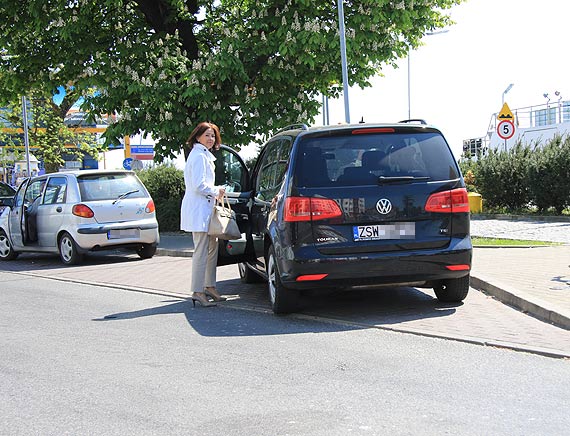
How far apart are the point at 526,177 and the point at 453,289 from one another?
1475 centimetres

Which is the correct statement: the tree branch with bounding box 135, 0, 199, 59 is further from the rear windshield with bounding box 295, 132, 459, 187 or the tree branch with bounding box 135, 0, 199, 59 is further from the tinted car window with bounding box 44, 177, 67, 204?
the rear windshield with bounding box 295, 132, 459, 187

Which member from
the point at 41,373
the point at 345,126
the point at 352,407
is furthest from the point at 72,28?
the point at 352,407

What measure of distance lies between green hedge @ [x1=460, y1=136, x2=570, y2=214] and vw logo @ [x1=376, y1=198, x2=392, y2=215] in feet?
48.3

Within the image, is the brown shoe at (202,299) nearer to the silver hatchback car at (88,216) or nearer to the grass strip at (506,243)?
the silver hatchback car at (88,216)

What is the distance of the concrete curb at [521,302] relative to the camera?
268 inches

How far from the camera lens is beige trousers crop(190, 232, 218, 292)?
28.4 ft

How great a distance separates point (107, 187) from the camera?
14586 millimetres

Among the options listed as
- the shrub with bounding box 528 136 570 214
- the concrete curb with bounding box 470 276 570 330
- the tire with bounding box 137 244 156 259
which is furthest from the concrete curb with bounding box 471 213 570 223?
the concrete curb with bounding box 470 276 570 330

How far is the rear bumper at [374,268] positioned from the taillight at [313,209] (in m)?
0.34

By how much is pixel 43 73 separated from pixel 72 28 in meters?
2.02

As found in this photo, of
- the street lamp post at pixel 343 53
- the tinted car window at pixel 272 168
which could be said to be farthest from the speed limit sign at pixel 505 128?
the tinted car window at pixel 272 168

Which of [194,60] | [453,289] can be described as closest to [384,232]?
[453,289]

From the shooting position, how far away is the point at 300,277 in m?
7.30

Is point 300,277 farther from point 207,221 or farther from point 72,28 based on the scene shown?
point 72,28
